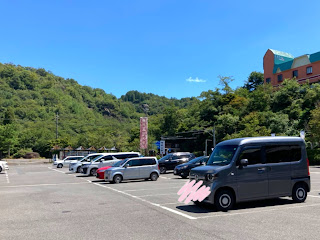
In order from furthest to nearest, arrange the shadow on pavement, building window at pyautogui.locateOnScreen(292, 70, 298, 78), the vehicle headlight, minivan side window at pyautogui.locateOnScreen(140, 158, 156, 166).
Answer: building window at pyautogui.locateOnScreen(292, 70, 298, 78) → minivan side window at pyautogui.locateOnScreen(140, 158, 156, 166) → the shadow on pavement → the vehicle headlight

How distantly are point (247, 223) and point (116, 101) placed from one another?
14186 cm

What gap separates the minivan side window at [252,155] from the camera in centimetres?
959

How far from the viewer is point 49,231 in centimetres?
730

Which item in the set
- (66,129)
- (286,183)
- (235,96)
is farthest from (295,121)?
(66,129)

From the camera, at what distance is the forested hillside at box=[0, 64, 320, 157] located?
56281mm

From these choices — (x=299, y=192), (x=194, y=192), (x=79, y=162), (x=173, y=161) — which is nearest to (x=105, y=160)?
(x=173, y=161)

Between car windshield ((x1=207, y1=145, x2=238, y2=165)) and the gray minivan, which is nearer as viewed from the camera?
the gray minivan

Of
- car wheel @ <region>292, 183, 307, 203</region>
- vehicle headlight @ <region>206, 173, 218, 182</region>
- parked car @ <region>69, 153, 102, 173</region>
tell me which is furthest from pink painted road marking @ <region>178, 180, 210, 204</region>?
parked car @ <region>69, 153, 102, 173</region>

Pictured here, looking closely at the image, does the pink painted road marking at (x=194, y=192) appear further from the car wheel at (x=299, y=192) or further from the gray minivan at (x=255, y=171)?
the car wheel at (x=299, y=192)

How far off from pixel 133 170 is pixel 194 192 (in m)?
11.0

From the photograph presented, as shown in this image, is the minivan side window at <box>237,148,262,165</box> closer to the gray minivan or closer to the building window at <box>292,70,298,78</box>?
the gray minivan

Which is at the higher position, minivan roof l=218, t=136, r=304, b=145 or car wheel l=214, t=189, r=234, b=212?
minivan roof l=218, t=136, r=304, b=145

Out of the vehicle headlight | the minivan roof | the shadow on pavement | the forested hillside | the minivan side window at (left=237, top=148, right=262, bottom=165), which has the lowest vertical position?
the shadow on pavement

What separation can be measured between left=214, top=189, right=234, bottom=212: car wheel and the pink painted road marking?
36cm
